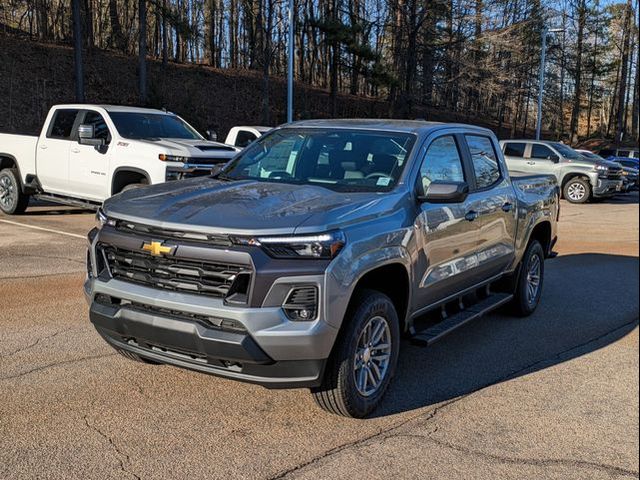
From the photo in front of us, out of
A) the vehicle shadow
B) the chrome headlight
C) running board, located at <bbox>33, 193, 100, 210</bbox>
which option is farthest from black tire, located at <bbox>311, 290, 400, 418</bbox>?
running board, located at <bbox>33, 193, 100, 210</bbox>

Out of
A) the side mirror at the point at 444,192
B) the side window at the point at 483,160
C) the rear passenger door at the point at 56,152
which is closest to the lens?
the side mirror at the point at 444,192

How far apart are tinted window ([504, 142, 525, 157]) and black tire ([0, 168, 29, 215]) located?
1583cm

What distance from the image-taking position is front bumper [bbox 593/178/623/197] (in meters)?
21.0

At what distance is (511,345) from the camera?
5.78 metres

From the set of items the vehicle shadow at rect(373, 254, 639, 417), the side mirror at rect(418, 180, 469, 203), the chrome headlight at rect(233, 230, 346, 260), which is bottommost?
the vehicle shadow at rect(373, 254, 639, 417)

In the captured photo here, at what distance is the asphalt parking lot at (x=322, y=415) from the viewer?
3486mm

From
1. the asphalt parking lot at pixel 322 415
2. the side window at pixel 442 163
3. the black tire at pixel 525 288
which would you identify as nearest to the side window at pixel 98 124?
the asphalt parking lot at pixel 322 415

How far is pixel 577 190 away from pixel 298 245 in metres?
19.8

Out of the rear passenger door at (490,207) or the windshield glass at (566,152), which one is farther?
the windshield glass at (566,152)

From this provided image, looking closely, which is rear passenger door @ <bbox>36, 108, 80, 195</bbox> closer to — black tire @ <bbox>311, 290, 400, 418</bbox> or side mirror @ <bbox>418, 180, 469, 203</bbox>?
side mirror @ <bbox>418, 180, 469, 203</bbox>

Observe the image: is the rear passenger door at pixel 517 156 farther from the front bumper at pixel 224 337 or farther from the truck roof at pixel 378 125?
the front bumper at pixel 224 337

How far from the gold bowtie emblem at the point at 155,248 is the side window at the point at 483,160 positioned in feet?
10.0

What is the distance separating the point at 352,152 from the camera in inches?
199

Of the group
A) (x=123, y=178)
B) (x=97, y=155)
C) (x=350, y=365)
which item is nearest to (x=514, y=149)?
(x=123, y=178)
